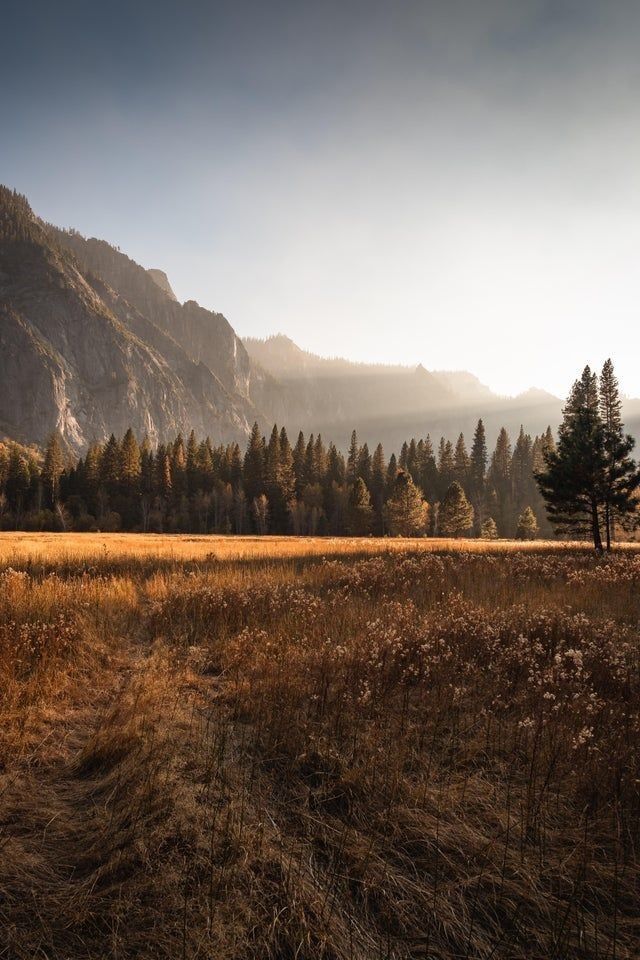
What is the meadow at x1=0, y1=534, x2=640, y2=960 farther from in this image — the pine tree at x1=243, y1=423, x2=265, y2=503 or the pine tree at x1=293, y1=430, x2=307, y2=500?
the pine tree at x1=293, y1=430, x2=307, y2=500

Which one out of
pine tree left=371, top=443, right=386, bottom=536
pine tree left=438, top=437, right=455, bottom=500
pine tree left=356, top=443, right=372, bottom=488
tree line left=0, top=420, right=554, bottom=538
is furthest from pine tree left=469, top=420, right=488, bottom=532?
pine tree left=356, top=443, right=372, bottom=488

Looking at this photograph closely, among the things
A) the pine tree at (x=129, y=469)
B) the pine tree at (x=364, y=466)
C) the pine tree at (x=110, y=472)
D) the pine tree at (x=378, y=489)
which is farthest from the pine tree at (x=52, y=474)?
the pine tree at (x=378, y=489)

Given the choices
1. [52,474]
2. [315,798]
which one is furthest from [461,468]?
[315,798]

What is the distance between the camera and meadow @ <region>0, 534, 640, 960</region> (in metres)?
1.90

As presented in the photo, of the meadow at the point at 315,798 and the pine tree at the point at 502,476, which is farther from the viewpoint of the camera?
the pine tree at the point at 502,476

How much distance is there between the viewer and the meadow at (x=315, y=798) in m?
1.90

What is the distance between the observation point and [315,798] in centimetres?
277

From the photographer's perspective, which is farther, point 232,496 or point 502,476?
point 502,476

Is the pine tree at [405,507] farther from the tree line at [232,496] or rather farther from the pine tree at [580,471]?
the pine tree at [580,471]

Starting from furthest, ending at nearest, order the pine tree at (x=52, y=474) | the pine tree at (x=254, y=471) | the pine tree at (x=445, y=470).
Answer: the pine tree at (x=445, y=470), the pine tree at (x=254, y=471), the pine tree at (x=52, y=474)

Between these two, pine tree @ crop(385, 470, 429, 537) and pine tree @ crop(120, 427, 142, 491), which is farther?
pine tree @ crop(120, 427, 142, 491)

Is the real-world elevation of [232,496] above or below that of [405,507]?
above

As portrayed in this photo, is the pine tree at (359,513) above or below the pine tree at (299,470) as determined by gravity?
below

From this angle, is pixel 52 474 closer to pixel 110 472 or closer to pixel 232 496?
pixel 110 472
